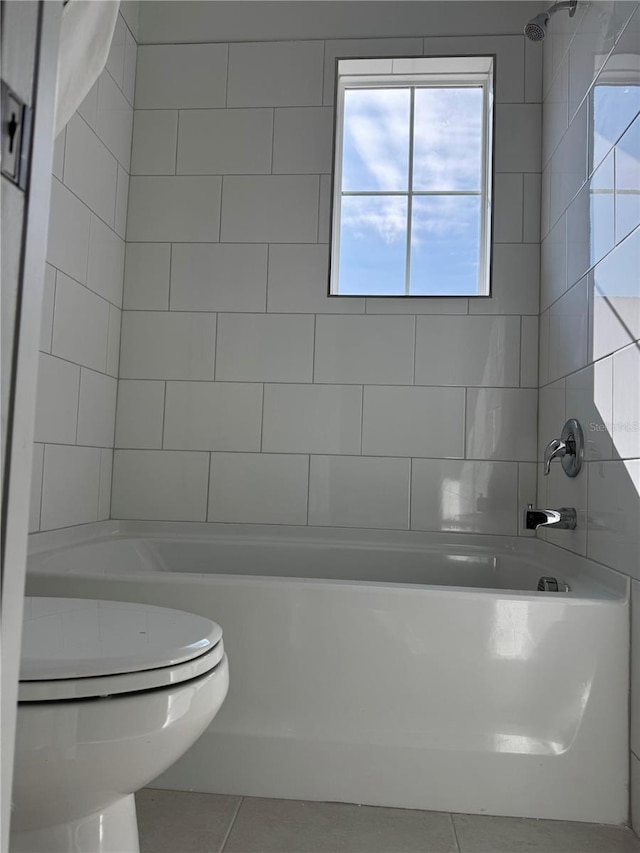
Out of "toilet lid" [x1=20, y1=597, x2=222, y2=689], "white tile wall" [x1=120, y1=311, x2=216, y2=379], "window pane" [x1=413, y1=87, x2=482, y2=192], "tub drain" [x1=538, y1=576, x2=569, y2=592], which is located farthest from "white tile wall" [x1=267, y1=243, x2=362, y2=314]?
"toilet lid" [x1=20, y1=597, x2=222, y2=689]

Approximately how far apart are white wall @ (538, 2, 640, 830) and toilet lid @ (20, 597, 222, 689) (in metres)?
0.96

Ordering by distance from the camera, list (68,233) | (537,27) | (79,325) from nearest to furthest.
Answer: (537,27) < (68,233) < (79,325)

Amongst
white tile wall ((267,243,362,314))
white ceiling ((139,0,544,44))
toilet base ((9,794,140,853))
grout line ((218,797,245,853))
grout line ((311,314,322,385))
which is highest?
white ceiling ((139,0,544,44))

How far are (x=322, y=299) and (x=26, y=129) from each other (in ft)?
6.37

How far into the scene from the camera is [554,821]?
4.84 ft

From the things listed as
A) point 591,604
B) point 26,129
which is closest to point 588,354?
point 591,604

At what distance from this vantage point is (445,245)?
8.30 ft

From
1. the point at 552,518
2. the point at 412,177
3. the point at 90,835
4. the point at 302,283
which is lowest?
the point at 90,835

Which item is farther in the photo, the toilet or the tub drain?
the tub drain

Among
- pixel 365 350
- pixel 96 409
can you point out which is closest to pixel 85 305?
pixel 96 409

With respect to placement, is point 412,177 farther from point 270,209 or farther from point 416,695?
point 416,695

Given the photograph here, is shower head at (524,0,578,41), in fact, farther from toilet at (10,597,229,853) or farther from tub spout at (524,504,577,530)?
toilet at (10,597,229,853)

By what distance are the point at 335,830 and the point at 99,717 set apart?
2.47 feet

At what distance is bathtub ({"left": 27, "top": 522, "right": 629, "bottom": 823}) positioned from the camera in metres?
1.49
